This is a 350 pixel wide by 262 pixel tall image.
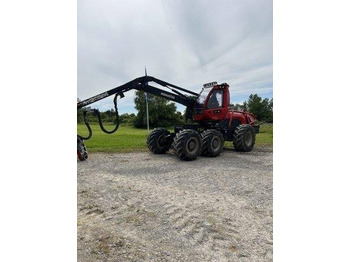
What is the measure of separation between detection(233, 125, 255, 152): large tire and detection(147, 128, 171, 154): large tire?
1.23 m

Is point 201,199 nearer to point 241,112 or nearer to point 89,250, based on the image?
point 89,250

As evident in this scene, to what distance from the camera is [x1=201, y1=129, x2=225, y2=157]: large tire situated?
356 cm

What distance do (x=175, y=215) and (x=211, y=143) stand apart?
2.26 m

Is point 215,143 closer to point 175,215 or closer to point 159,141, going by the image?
point 159,141

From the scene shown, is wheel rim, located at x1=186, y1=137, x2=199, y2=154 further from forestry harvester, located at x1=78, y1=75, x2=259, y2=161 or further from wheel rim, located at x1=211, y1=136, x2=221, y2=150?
wheel rim, located at x1=211, y1=136, x2=221, y2=150

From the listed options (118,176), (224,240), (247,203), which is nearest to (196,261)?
(224,240)

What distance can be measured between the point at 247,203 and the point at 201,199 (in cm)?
34

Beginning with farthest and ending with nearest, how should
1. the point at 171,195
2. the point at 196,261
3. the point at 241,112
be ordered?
1. the point at 241,112
2. the point at 171,195
3. the point at 196,261

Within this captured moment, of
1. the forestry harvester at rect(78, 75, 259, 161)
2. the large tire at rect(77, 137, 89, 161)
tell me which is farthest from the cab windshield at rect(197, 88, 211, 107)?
the large tire at rect(77, 137, 89, 161)

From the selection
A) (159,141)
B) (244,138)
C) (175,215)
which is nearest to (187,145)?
(159,141)

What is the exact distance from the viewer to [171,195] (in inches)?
71.1

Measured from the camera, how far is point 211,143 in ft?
11.8

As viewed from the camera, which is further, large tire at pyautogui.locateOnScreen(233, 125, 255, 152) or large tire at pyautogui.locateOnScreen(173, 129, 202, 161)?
large tire at pyautogui.locateOnScreen(233, 125, 255, 152)
